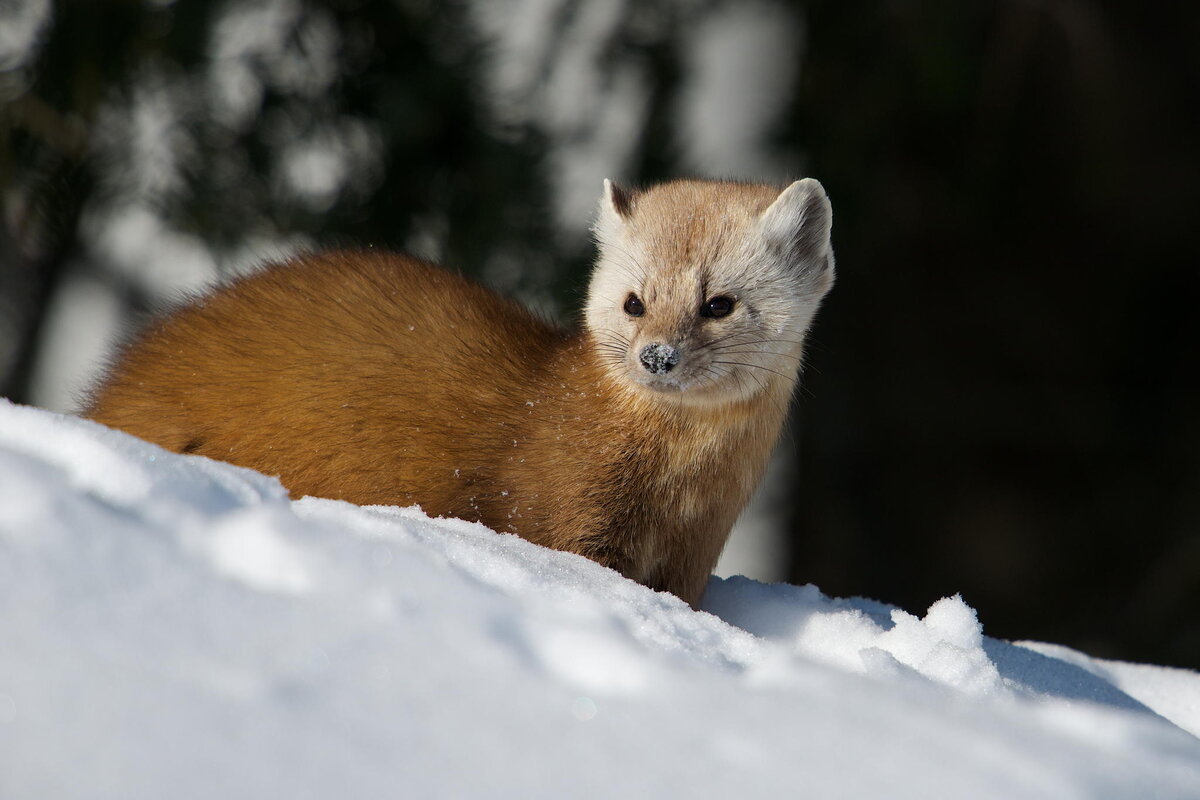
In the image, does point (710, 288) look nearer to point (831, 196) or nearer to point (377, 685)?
point (377, 685)

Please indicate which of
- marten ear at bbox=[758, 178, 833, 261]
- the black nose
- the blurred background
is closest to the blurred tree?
the blurred background

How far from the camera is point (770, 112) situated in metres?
4.64

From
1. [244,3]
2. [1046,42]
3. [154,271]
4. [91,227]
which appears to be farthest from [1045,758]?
[1046,42]

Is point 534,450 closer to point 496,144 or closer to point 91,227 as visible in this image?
point 496,144

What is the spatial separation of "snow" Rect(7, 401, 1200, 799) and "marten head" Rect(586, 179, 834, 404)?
Answer: 0.92 meters

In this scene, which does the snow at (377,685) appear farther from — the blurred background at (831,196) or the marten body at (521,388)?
the blurred background at (831,196)

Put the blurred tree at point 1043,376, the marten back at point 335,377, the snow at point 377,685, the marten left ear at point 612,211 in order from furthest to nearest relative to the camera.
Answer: the blurred tree at point 1043,376
the marten left ear at point 612,211
the marten back at point 335,377
the snow at point 377,685

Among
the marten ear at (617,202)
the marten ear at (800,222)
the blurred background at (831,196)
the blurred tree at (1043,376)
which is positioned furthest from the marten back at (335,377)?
the blurred tree at (1043,376)

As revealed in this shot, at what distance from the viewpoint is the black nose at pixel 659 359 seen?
8.09ft

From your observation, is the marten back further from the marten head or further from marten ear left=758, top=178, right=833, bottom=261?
marten ear left=758, top=178, right=833, bottom=261

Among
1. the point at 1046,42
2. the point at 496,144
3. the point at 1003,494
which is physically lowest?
the point at 1003,494

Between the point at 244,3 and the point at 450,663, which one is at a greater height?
the point at 244,3

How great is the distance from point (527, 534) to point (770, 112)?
2675 millimetres

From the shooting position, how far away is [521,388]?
2.64 m
